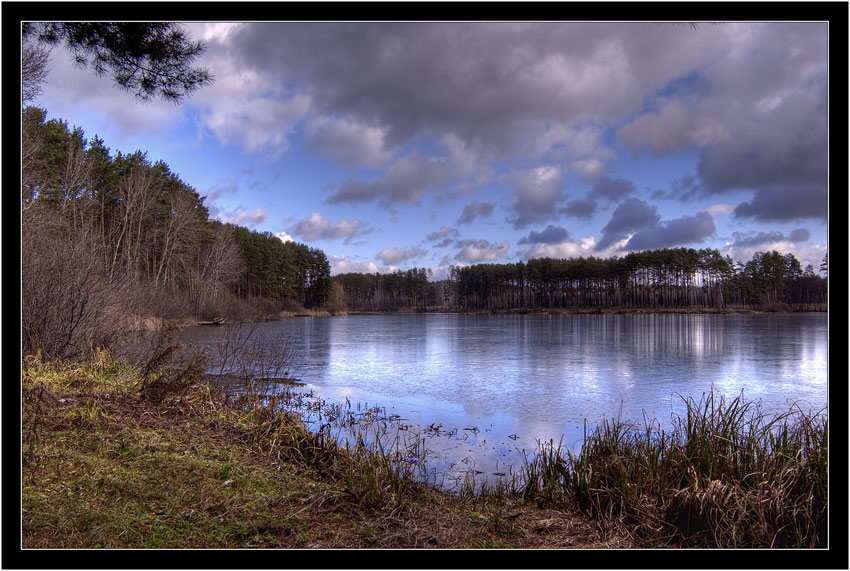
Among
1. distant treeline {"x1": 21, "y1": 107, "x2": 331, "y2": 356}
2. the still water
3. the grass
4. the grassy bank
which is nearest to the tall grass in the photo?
the grassy bank

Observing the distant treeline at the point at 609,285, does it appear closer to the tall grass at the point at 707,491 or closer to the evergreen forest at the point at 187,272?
the evergreen forest at the point at 187,272

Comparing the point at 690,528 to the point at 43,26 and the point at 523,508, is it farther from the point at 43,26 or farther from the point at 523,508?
the point at 43,26

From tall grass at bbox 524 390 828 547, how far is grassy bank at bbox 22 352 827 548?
0.05ft

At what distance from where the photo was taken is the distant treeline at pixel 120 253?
7.87 metres

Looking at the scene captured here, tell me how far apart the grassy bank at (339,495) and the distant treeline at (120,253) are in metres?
1.90

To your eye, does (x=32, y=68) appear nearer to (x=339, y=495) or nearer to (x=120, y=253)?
(x=339, y=495)

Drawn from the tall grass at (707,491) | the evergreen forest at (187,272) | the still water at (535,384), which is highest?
the evergreen forest at (187,272)

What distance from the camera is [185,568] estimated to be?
72.2 inches

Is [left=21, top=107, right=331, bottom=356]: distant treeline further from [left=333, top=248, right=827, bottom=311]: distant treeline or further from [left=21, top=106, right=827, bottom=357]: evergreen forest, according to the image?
[left=333, top=248, right=827, bottom=311]: distant treeline

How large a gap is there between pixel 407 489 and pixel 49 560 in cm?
244

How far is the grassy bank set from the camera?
9.05 feet

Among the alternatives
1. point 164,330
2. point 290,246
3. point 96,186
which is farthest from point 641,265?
point 164,330

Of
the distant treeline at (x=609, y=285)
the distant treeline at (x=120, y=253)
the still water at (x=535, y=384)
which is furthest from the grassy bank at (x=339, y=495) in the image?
the distant treeline at (x=609, y=285)

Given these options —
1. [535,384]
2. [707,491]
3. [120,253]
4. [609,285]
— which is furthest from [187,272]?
[609,285]
